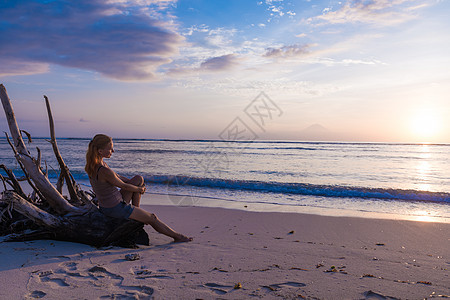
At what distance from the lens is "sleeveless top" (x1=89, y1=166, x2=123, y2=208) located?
431 cm

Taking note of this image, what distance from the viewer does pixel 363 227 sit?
5898 millimetres

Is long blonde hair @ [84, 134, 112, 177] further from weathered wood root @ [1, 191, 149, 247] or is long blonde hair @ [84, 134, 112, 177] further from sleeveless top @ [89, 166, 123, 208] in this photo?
weathered wood root @ [1, 191, 149, 247]

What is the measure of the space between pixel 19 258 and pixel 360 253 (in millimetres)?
4624

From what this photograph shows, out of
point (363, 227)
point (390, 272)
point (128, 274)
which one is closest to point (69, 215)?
point (128, 274)

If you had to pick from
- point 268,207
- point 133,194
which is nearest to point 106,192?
point 133,194

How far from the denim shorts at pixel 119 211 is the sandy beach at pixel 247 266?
0.48 m

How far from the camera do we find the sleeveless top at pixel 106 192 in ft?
14.1

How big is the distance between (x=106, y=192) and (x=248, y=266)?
227 centimetres

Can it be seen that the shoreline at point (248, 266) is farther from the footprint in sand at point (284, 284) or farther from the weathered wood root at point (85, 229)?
the weathered wood root at point (85, 229)

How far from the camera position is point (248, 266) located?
12.2 ft

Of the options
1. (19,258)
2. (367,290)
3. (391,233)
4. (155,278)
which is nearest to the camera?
(367,290)

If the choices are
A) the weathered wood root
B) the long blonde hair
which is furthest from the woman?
the weathered wood root

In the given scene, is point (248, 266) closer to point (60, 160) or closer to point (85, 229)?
point (85, 229)

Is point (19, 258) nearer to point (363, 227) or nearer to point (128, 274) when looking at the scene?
point (128, 274)
